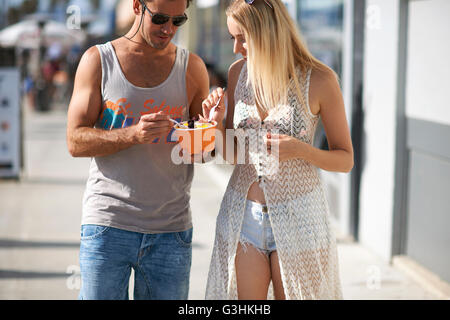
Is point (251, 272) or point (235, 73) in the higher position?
point (235, 73)

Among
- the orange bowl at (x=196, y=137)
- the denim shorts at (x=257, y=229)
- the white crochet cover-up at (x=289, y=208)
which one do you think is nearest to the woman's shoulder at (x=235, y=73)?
the white crochet cover-up at (x=289, y=208)

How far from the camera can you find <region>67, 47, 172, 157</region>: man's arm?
2562 millimetres

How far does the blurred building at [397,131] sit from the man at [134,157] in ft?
7.45

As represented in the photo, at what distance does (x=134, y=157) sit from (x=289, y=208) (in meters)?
0.69

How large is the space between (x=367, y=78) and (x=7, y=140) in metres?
5.08

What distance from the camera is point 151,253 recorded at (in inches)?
109

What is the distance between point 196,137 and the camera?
8.20 ft

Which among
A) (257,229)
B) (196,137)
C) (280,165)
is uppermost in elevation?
(196,137)

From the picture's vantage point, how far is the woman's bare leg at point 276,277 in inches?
102

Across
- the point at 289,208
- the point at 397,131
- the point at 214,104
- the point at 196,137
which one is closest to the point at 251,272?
the point at 289,208

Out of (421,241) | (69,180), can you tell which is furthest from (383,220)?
(69,180)

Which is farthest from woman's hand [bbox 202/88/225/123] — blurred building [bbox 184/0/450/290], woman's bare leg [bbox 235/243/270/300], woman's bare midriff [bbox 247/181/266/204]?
blurred building [bbox 184/0/450/290]

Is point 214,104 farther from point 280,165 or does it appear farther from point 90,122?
point 90,122
